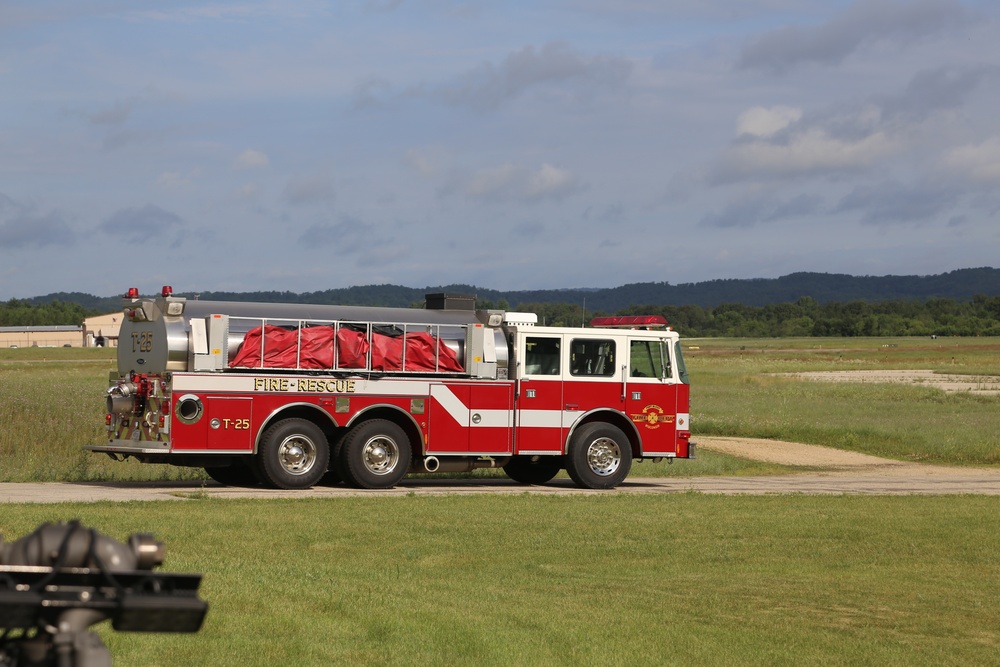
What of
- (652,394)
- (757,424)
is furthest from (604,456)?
(757,424)

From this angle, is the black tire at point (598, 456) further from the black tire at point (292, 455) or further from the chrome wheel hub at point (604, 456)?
the black tire at point (292, 455)

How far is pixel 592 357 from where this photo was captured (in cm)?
2280

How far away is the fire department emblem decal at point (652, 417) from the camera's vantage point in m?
23.0

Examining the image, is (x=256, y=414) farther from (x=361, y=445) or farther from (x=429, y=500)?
(x=429, y=500)

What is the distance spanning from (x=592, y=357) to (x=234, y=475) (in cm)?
622

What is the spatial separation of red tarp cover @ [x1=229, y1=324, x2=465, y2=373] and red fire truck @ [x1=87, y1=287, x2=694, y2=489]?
0.8 inches

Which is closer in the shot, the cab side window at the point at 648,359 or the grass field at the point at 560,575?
the grass field at the point at 560,575

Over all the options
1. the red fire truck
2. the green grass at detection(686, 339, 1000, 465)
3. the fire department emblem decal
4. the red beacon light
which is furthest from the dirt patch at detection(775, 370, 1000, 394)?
the red fire truck

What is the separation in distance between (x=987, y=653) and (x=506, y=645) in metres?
3.38

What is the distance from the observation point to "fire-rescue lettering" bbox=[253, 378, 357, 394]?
66.3 ft

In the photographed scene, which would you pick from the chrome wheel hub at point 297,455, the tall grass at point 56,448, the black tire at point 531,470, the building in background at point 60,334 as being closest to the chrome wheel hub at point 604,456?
the black tire at point 531,470

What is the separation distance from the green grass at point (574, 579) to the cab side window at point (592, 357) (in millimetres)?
3599

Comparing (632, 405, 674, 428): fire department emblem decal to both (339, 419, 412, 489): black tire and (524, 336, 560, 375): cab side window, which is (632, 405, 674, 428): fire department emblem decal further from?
(339, 419, 412, 489): black tire

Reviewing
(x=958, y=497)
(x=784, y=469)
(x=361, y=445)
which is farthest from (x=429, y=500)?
(x=784, y=469)
